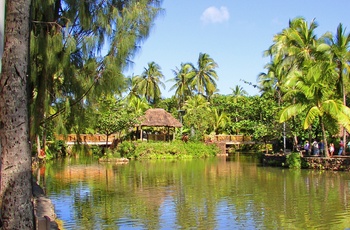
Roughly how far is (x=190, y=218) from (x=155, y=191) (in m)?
5.38

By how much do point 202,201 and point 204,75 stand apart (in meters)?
43.1

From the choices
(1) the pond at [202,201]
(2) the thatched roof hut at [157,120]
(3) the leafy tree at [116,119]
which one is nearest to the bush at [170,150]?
(2) the thatched roof hut at [157,120]

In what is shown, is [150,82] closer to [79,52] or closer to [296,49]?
[296,49]

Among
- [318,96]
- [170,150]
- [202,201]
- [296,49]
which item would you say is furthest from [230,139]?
[202,201]

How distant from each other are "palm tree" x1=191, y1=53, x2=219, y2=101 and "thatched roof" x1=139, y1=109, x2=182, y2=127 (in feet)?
49.0

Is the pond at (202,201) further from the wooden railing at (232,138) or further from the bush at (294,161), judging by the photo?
the wooden railing at (232,138)

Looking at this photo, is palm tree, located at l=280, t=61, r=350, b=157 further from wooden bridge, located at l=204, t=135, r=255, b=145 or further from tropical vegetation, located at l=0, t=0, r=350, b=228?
wooden bridge, located at l=204, t=135, r=255, b=145

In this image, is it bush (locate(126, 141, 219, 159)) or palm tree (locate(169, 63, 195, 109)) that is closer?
bush (locate(126, 141, 219, 159))

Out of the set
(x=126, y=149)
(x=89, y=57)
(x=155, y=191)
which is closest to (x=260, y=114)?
(x=126, y=149)

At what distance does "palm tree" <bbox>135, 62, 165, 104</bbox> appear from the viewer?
5812 centimetres

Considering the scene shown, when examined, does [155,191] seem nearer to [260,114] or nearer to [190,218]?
[190,218]

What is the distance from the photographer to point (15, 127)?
19.7ft

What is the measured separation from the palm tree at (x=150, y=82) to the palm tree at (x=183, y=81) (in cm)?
192

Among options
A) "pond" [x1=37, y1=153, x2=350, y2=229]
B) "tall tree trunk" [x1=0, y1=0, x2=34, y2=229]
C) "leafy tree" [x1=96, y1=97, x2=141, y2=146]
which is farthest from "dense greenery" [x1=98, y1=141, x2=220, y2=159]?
"tall tree trunk" [x1=0, y1=0, x2=34, y2=229]
